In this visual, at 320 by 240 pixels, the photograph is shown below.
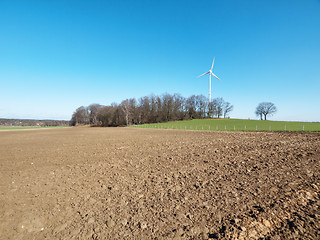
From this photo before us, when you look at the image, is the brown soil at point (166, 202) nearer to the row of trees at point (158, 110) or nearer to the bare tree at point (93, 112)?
the row of trees at point (158, 110)

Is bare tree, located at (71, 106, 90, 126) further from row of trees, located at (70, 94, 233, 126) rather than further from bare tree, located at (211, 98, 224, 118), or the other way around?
bare tree, located at (211, 98, 224, 118)

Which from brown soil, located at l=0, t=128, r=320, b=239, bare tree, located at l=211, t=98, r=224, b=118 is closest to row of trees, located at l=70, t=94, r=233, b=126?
bare tree, located at l=211, t=98, r=224, b=118

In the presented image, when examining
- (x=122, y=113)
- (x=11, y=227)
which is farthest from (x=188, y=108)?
(x=11, y=227)

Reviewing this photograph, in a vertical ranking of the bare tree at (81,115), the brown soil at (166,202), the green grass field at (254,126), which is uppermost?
the bare tree at (81,115)

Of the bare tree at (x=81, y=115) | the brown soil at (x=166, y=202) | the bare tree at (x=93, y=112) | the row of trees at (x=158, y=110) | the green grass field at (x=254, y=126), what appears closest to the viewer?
the brown soil at (x=166, y=202)

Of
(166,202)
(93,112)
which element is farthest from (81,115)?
(166,202)

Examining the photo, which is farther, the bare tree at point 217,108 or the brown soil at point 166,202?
the bare tree at point 217,108

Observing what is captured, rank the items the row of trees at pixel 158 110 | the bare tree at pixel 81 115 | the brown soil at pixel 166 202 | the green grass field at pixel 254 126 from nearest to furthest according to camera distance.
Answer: the brown soil at pixel 166 202 → the green grass field at pixel 254 126 → the row of trees at pixel 158 110 → the bare tree at pixel 81 115

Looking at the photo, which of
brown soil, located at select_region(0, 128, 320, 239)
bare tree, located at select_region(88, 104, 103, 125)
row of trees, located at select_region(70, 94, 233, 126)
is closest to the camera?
brown soil, located at select_region(0, 128, 320, 239)

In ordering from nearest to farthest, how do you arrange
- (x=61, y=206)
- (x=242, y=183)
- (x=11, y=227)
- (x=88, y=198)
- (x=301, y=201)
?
(x=11, y=227) < (x=301, y=201) < (x=61, y=206) < (x=88, y=198) < (x=242, y=183)

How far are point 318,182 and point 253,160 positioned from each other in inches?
119

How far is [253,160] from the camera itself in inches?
329

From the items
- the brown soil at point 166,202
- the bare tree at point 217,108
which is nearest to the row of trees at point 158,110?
the bare tree at point 217,108

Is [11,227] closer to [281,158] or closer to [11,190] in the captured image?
[11,190]
